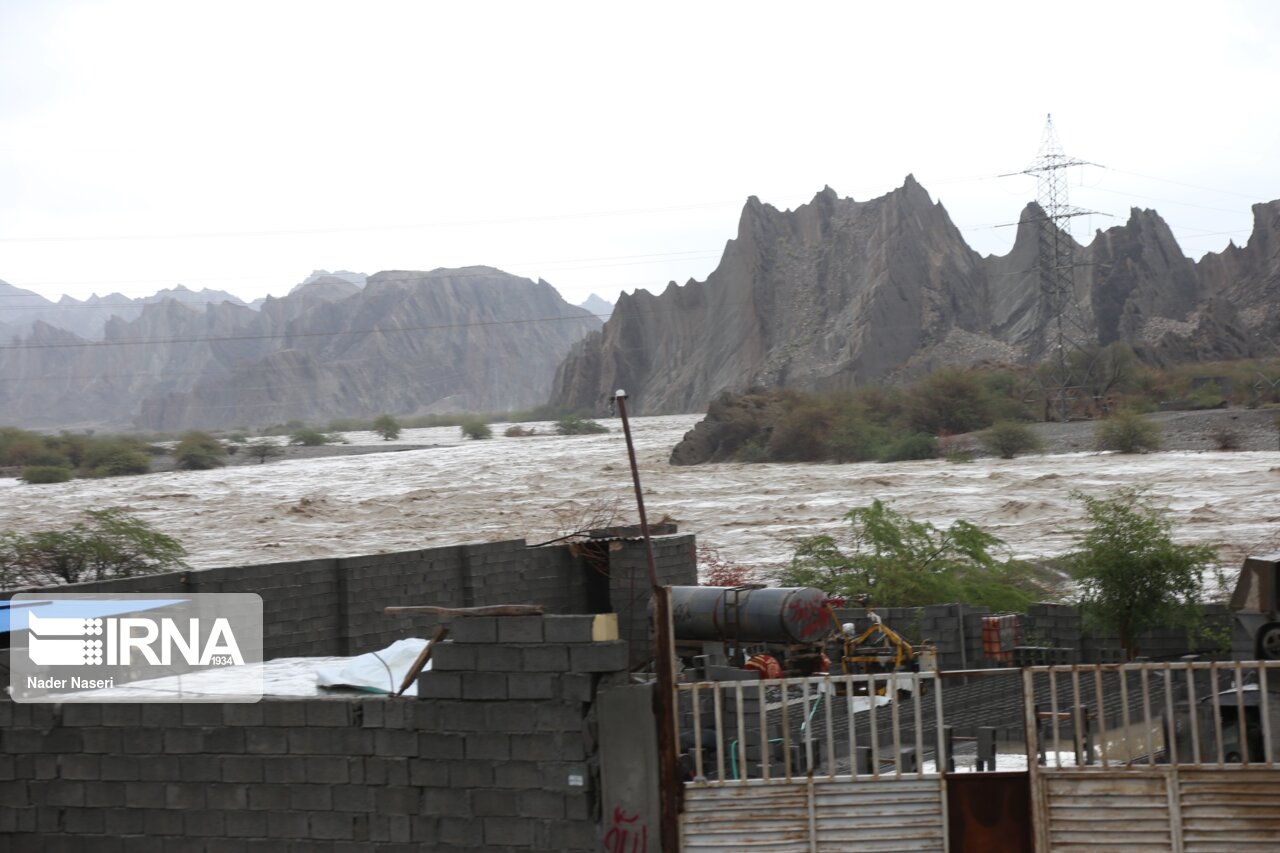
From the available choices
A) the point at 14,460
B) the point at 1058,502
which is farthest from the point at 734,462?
the point at 14,460

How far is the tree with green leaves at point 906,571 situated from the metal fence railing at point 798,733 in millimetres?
4676

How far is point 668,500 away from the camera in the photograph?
144 ft

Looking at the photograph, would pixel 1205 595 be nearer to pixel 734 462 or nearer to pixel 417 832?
pixel 417 832

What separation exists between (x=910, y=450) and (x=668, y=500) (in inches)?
554

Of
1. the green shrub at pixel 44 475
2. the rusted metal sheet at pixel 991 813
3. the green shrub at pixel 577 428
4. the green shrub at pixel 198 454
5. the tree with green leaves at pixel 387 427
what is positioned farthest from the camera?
the tree with green leaves at pixel 387 427

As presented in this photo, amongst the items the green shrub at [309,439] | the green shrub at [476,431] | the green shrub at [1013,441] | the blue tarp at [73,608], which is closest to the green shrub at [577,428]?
the green shrub at [476,431]

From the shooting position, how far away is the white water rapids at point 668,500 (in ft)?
106

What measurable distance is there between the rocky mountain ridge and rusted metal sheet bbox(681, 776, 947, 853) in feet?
257

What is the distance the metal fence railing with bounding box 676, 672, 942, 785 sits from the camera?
20.4 feet

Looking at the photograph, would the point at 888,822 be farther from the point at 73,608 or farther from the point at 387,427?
the point at 387,427

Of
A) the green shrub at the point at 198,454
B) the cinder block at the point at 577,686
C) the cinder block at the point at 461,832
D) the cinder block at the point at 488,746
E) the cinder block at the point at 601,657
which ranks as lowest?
the cinder block at the point at 461,832

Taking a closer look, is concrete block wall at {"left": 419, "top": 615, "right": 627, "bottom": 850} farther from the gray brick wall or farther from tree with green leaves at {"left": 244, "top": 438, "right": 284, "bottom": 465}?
tree with green leaves at {"left": 244, "top": 438, "right": 284, "bottom": 465}

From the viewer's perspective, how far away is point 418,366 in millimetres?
197250

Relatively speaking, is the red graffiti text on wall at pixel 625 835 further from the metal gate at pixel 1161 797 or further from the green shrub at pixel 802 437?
A: the green shrub at pixel 802 437
